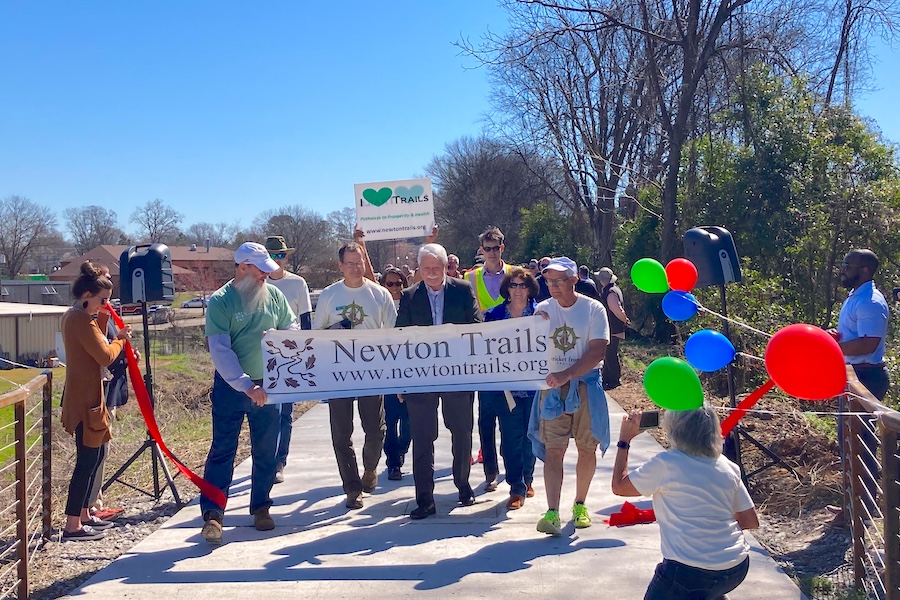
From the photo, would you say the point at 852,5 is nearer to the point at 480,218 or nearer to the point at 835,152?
the point at 835,152

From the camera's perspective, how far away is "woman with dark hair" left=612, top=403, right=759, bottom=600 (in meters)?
3.10

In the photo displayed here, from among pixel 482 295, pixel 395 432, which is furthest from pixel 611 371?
pixel 482 295

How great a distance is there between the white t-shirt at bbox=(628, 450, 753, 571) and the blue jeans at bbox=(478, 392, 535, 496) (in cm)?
275

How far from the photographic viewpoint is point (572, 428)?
5.30m

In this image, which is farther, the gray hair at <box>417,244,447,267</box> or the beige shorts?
the gray hair at <box>417,244,447,267</box>

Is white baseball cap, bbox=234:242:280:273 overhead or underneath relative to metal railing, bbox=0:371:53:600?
overhead

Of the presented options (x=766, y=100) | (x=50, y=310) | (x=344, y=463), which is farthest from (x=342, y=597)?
(x=50, y=310)

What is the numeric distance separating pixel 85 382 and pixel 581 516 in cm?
349

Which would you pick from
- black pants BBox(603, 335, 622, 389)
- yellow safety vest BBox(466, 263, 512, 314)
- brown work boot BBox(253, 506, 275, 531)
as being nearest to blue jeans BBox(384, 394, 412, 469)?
yellow safety vest BBox(466, 263, 512, 314)

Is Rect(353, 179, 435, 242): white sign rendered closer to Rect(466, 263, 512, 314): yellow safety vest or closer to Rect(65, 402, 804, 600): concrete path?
Rect(466, 263, 512, 314): yellow safety vest

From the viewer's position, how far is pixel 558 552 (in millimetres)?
4914

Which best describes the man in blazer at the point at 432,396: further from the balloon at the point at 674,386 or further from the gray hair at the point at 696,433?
the gray hair at the point at 696,433

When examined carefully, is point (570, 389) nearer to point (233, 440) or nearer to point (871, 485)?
point (871, 485)

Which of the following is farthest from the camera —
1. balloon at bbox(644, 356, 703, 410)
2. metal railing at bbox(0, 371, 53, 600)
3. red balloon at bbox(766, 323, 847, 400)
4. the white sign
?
the white sign
